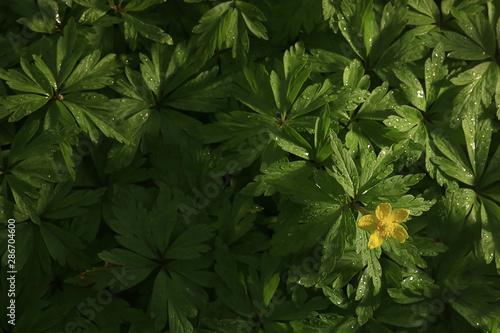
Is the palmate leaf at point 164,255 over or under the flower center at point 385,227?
under

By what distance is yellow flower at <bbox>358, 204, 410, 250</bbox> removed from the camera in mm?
1721

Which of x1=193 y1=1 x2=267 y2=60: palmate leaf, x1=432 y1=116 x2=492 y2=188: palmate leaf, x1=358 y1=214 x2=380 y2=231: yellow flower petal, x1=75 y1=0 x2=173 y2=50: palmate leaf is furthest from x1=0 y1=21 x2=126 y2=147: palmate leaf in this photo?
x1=432 y1=116 x2=492 y2=188: palmate leaf

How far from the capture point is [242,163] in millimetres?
2104

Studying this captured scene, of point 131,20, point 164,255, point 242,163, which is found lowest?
point 164,255

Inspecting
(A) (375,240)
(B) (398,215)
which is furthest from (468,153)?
(A) (375,240)

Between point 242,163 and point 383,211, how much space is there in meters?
0.65

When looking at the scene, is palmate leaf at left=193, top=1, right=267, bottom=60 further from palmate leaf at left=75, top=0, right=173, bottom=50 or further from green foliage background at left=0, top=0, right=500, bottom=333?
palmate leaf at left=75, top=0, right=173, bottom=50

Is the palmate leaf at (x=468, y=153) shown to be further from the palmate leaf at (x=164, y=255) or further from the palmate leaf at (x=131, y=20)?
the palmate leaf at (x=131, y=20)

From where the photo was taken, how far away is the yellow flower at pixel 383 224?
172 cm

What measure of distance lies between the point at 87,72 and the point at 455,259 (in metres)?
1.85

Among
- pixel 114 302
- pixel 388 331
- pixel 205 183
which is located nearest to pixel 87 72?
pixel 205 183

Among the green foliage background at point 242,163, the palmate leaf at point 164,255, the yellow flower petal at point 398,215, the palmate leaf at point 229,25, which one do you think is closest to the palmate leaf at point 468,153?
the green foliage background at point 242,163

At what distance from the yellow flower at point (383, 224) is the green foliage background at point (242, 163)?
133 mm

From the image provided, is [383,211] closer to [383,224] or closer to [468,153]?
[383,224]
